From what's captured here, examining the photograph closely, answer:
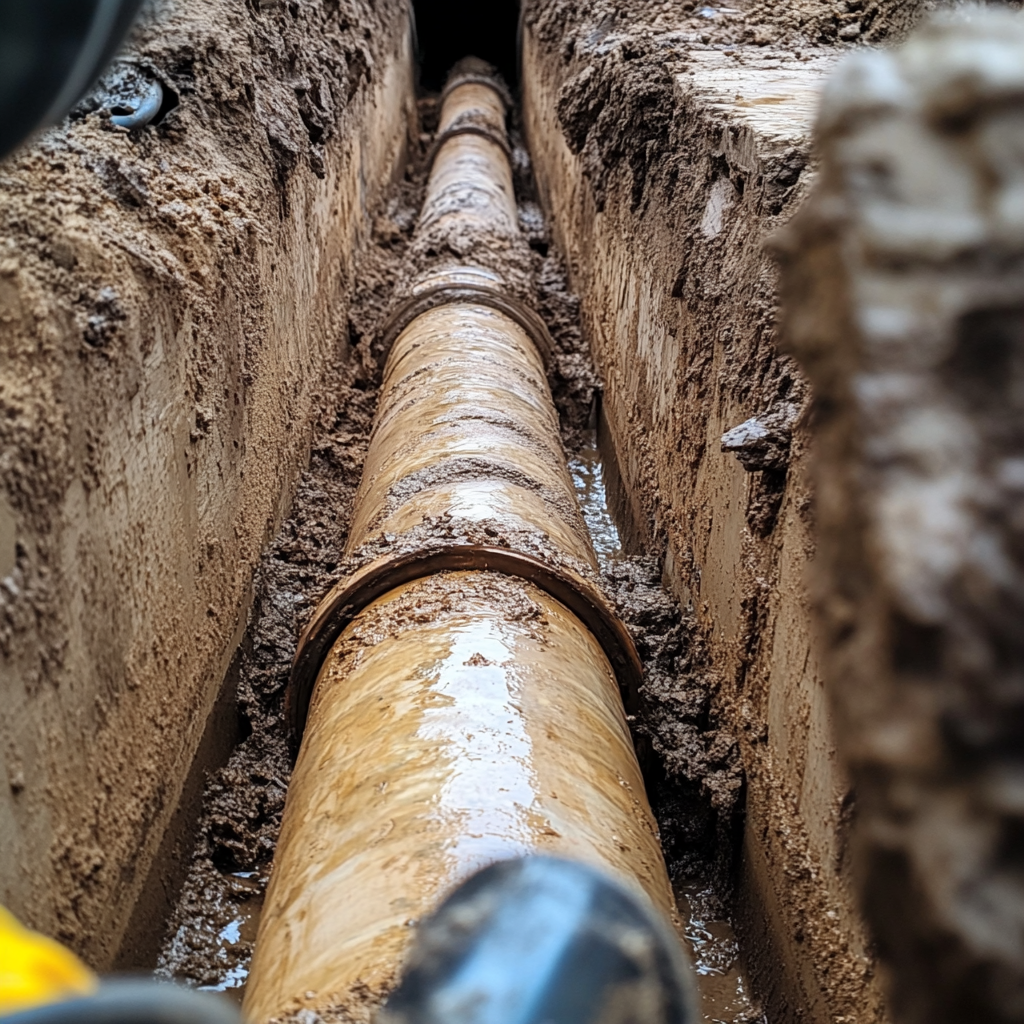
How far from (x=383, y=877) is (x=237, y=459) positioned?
1.53 m

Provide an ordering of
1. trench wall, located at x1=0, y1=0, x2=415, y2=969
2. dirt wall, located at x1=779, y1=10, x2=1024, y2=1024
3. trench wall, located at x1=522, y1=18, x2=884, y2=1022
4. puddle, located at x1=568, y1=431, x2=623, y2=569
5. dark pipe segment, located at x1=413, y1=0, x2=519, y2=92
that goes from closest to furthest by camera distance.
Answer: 1. dirt wall, located at x1=779, y1=10, x2=1024, y2=1024
2. trench wall, located at x1=0, y1=0, x2=415, y2=969
3. trench wall, located at x1=522, y1=18, x2=884, y2=1022
4. puddle, located at x1=568, y1=431, x2=623, y2=569
5. dark pipe segment, located at x1=413, y1=0, x2=519, y2=92

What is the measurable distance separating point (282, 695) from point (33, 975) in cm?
194

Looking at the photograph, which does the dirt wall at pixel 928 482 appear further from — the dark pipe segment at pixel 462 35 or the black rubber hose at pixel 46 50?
the dark pipe segment at pixel 462 35

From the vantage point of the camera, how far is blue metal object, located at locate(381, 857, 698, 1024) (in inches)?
23.4

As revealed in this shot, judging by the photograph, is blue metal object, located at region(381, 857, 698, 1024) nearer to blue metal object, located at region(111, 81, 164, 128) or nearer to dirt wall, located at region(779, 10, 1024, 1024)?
dirt wall, located at region(779, 10, 1024, 1024)

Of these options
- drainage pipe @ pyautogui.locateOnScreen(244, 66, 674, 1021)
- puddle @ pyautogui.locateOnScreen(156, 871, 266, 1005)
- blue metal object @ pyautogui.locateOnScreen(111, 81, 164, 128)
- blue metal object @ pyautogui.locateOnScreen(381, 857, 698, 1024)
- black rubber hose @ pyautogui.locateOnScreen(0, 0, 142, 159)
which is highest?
black rubber hose @ pyautogui.locateOnScreen(0, 0, 142, 159)

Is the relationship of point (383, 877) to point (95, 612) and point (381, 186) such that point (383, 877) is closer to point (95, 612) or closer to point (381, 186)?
point (95, 612)

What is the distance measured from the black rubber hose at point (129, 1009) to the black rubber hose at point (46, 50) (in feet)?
2.50

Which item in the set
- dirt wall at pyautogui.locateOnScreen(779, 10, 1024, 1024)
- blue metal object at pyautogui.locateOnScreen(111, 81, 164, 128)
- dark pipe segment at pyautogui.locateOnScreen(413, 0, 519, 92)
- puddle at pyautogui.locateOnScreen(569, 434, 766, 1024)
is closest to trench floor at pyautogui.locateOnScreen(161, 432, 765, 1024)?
puddle at pyautogui.locateOnScreen(569, 434, 766, 1024)

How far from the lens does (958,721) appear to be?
0.48m

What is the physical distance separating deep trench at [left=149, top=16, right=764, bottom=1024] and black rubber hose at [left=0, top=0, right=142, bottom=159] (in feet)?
4.61

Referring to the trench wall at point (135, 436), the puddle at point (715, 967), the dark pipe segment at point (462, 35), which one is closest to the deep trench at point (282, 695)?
the puddle at point (715, 967)

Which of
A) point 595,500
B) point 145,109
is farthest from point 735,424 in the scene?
point 145,109

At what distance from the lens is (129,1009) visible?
504mm
